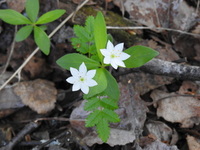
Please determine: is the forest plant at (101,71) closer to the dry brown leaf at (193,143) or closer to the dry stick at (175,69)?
the dry stick at (175,69)

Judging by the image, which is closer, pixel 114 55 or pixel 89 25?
pixel 114 55

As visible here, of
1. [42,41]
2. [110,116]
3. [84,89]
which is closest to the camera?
[84,89]

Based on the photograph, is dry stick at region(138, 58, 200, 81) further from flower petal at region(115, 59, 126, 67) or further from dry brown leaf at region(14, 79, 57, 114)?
dry brown leaf at region(14, 79, 57, 114)

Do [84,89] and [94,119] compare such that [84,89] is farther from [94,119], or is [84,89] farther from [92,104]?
[94,119]

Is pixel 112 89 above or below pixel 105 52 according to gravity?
below

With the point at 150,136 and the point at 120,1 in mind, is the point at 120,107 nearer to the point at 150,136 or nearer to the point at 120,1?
the point at 150,136

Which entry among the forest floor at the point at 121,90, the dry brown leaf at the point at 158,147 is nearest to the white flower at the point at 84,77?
the forest floor at the point at 121,90

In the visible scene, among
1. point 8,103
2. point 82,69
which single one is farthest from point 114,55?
point 8,103
